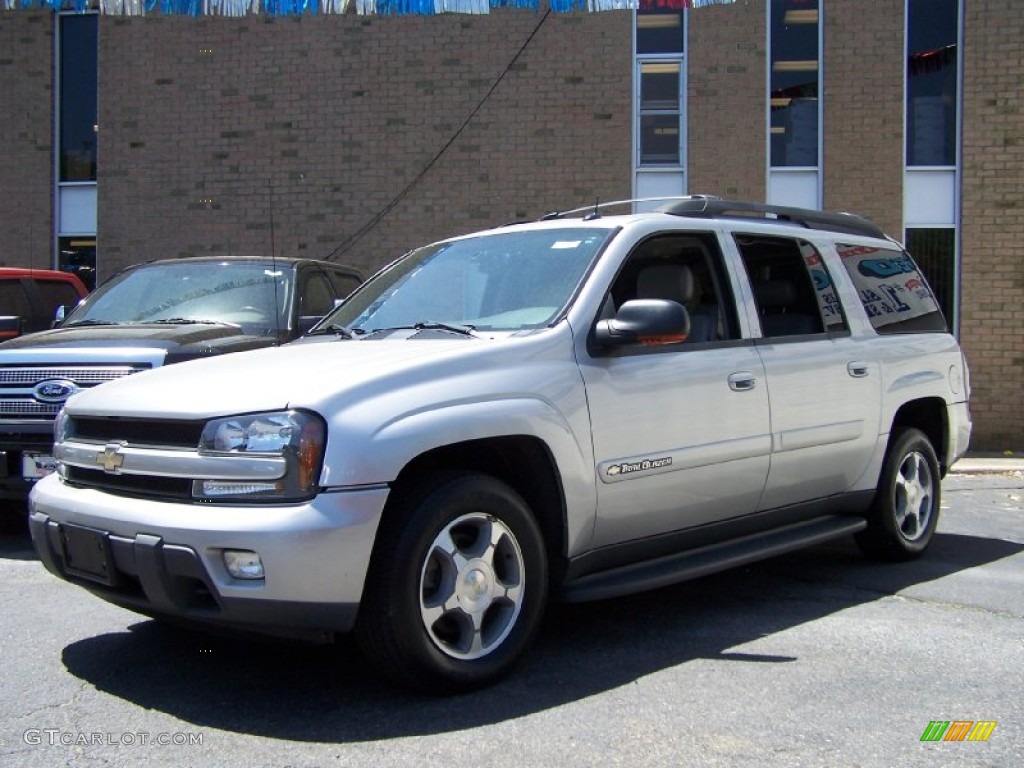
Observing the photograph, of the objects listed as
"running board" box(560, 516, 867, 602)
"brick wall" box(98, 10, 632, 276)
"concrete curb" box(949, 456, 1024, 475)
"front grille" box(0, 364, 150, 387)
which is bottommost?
"concrete curb" box(949, 456, 1024, 475)

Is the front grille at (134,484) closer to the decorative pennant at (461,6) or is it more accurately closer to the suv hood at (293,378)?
the suv hood at (293,378)

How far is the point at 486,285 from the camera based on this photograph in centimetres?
469

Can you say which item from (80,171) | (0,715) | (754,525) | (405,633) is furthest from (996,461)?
(80,171)

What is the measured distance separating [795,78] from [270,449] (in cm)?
1098

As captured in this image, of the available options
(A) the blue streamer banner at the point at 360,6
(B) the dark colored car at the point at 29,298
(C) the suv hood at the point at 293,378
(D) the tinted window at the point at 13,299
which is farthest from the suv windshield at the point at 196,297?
(A) the blue streamer banner at the point at 360,6

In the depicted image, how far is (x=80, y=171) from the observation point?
13.9 metres

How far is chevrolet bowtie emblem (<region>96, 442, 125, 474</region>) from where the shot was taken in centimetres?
382

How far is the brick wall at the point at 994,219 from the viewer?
12453 mm

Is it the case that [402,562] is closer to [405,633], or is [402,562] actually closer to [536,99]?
[405,633]

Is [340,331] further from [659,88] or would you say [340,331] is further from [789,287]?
[659,88]

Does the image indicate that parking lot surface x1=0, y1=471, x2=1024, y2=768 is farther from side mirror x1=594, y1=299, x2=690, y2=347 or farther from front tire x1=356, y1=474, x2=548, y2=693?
side mirror x1=594, y1=299, x2=690, y2=347

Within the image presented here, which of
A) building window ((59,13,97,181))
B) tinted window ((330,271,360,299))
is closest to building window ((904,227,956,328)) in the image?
tinted window ((330,271,360,299))

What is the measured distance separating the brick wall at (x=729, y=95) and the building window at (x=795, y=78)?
0.23 m
